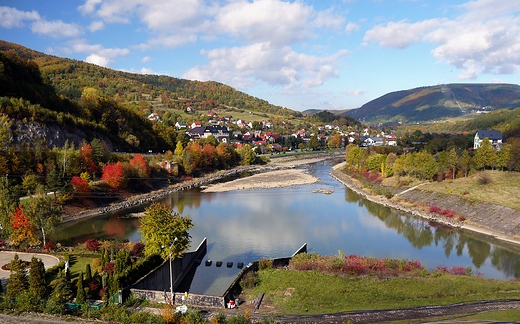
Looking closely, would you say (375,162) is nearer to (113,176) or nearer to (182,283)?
(113,176)

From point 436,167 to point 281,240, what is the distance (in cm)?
2693

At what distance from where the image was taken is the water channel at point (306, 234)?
22359 mm

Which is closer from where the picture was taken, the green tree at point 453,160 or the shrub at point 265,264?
the shrub at point 265,264

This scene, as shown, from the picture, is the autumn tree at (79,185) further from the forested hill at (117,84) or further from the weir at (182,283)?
the forested hill at (117,84)

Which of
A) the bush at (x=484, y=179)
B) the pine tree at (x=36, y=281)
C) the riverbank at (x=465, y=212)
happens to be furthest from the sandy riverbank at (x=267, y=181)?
the pine tree at (x=36, y=281)

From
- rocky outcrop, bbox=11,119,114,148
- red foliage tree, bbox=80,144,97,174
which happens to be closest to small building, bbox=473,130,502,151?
red foliage tree, bbox=80,144,97,174

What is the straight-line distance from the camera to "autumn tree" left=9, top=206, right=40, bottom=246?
811 inches

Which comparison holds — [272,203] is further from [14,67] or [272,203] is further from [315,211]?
[14,67]

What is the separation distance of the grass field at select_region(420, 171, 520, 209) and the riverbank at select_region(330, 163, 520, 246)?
1078mm

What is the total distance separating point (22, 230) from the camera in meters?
20.6

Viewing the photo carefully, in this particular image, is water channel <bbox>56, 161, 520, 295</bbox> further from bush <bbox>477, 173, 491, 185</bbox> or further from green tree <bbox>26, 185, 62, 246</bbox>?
bush <bbox>477, 173, 491, 185</bbox>

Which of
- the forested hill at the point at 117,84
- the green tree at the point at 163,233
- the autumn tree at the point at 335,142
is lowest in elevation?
the green tree at the point at 163,233

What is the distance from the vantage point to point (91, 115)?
62.6m

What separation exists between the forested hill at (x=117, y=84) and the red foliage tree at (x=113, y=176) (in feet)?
164
